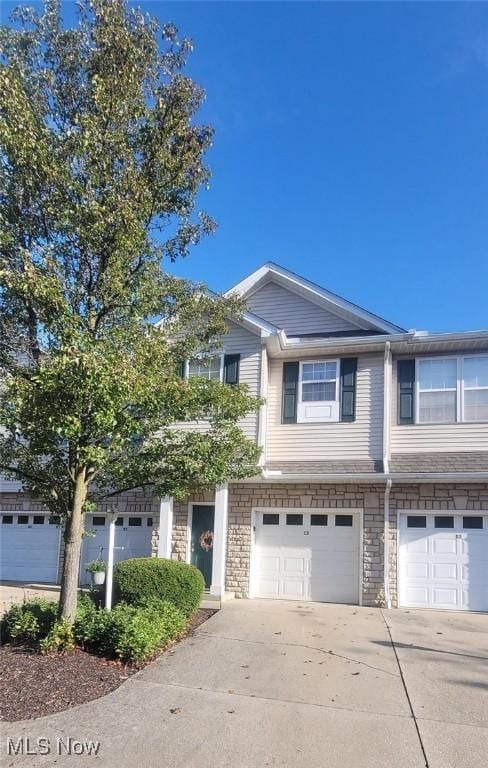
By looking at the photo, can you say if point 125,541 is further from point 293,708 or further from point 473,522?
point 293,708

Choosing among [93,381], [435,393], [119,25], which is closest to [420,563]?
[435,393]

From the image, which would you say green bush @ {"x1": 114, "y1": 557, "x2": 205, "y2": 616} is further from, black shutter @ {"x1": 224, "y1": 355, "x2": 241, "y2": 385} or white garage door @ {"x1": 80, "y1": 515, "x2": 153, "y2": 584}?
black shutter @ {"x1": 224, "y1": 355, "x2": 241, "y2": 385}

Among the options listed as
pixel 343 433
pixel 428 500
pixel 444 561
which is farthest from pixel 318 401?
pixel 444 561

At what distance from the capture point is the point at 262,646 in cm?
843

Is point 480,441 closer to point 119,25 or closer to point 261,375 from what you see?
point 261,375

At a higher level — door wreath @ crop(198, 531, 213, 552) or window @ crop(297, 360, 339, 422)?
window @ crop(297, 360, 339, 422)

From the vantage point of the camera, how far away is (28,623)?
7777 millimetres

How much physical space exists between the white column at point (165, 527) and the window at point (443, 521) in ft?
19.2

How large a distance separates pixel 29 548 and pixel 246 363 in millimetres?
7738

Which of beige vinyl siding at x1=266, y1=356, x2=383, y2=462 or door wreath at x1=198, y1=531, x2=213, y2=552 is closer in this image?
beige vinyl siding at x1=266, y1=356, x2=383, y2=462

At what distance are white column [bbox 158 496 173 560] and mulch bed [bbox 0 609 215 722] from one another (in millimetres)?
5652

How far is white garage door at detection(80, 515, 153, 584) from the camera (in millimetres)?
14203

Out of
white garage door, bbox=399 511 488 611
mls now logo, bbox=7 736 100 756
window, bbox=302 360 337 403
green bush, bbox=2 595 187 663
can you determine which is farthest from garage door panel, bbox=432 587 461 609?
mls now logo, bbox=7 736 100 756

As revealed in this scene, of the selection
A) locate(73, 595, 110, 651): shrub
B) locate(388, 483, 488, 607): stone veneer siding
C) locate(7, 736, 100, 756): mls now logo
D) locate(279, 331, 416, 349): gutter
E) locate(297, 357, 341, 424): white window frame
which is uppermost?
locate(279, 331, 416, 349): gutter
